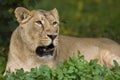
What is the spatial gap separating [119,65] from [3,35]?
210cm

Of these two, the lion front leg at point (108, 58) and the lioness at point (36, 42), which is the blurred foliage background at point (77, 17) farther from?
the lion front leg at point (108, 58)

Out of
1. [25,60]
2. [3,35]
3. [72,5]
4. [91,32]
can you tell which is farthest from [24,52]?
[72,5]

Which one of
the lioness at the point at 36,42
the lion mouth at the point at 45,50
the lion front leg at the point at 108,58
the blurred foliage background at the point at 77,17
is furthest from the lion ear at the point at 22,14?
the lion front leg at the point at 108,58

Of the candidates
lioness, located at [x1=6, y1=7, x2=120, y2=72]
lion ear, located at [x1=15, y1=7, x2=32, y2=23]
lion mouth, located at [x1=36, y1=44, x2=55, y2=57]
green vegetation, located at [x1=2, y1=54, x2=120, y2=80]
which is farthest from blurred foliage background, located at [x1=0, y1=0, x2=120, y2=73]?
green vegetation, located at [x1=2, y1=54, x2=120, y2=80]

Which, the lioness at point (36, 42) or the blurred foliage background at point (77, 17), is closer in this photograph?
the lioness at point (36, 42)

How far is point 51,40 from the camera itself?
873cm

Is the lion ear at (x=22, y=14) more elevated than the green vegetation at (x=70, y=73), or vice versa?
the lion ear at (x=22, y=14)

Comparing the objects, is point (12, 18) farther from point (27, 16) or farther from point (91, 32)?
point (91, 32)

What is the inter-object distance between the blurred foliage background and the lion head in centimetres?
73

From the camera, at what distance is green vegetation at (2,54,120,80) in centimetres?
832

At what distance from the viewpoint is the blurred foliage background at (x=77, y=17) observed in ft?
33.8

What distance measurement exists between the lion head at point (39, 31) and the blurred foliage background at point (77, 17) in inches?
28.8

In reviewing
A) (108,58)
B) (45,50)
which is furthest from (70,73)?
(108,58)

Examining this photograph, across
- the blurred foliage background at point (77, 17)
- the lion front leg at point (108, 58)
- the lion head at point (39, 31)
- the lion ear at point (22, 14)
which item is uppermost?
the blurred foliage background at point (77, 17)
